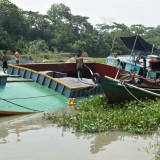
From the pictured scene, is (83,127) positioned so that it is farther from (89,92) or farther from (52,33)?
(52,33)

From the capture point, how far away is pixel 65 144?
738cm

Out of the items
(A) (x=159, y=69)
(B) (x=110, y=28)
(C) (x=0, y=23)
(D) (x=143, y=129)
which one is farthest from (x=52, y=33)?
(D) (x=143, y=129)

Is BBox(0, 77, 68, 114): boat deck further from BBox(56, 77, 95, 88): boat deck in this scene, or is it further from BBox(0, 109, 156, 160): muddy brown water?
BBox(0, 109, 156, 160): muddy brown water

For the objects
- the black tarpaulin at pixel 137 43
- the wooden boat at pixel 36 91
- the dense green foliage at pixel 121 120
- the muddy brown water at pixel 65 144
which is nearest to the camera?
the muddy brown water at pixel 65 144

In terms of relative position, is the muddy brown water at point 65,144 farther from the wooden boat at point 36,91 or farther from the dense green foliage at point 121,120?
the wooden boat at point 36,91

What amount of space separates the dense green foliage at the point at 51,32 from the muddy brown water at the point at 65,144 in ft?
94.5

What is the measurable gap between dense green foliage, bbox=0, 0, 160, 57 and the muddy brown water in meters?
28.8

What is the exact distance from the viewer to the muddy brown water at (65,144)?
6.52 m

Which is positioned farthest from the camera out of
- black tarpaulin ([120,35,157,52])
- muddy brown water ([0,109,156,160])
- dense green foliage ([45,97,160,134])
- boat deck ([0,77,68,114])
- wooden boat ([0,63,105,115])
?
black tarpaulin ([120,35,157,52])

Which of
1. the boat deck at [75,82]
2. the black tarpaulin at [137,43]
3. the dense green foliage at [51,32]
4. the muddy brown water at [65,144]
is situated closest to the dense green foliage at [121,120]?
the muddy brown water at [65,144]

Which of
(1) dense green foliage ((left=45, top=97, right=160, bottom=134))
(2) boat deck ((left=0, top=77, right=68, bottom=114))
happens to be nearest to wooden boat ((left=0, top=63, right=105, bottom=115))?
(2) boat deck ((left=0, top=77, right=68, bottom=114))

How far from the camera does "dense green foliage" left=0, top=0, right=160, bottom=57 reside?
125ft

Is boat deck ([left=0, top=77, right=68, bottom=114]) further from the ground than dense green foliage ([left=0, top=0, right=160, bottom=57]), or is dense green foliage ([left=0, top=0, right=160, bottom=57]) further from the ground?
dense green foliage ([left=0, top=0, right=160, bottom=57])

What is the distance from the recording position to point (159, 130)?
8141 millimetres
